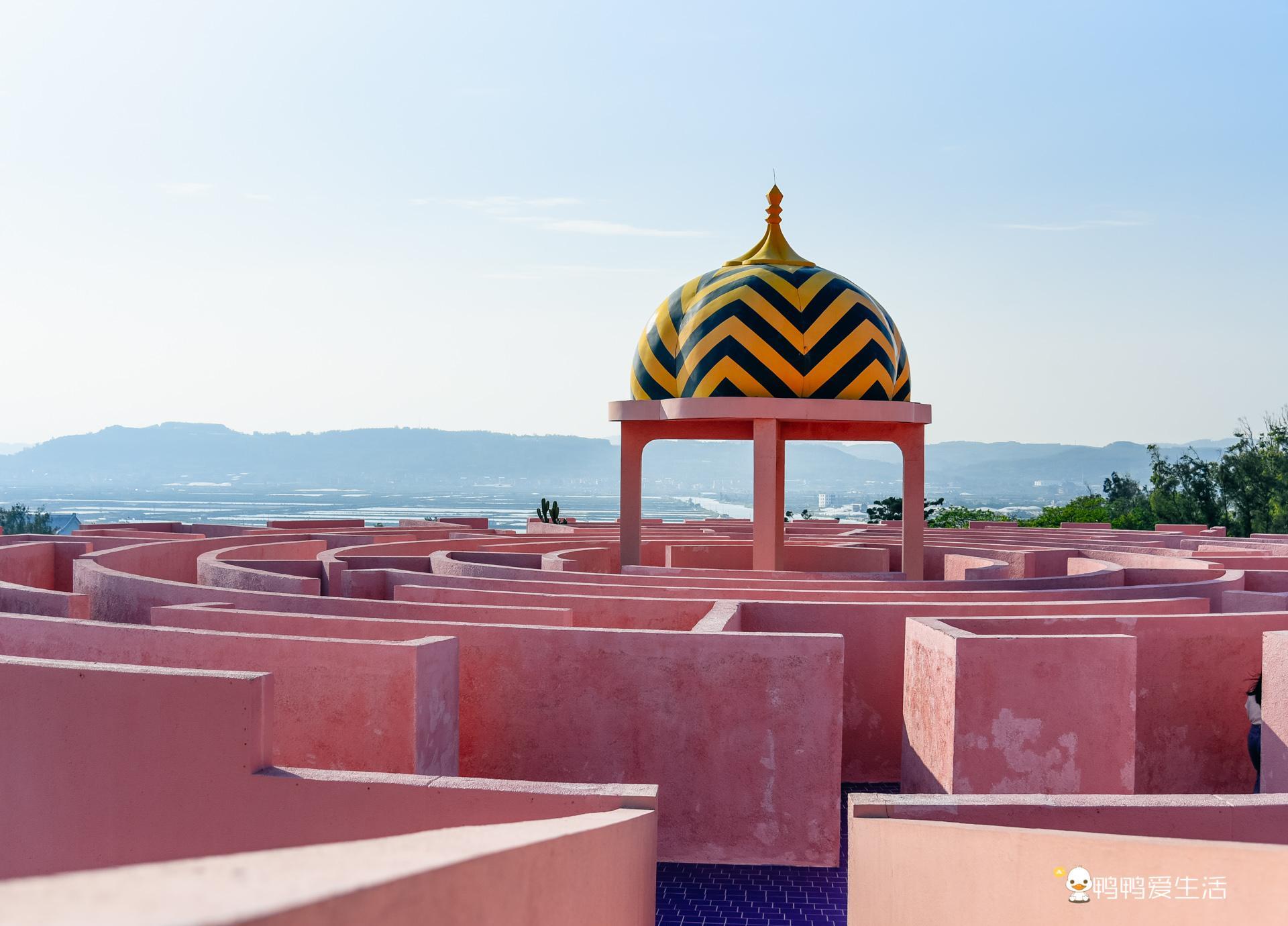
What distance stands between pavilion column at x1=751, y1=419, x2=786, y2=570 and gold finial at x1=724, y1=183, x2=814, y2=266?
3534mm

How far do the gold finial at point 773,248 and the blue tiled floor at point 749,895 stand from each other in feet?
48.3

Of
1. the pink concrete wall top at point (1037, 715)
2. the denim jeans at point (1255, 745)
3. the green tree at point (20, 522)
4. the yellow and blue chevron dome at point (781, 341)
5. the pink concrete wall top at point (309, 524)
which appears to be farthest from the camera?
the green tree at point (20, 522)

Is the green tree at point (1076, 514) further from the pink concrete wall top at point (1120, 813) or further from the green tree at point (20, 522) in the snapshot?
the green tree at point (20, 522)

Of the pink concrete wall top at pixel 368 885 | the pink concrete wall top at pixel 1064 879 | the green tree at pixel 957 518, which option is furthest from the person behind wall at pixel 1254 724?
the green tree at pixel 957 518

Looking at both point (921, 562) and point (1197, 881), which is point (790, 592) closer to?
point (921, 562)

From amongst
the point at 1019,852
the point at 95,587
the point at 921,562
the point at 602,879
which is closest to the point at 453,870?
the point at 602,879

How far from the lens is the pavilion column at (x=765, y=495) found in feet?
67.3

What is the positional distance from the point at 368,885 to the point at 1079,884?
3955mm

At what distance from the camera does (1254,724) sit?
11.8m

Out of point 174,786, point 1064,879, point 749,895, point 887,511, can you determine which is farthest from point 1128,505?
point 174,786

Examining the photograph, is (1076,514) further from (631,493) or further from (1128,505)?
(631,493)

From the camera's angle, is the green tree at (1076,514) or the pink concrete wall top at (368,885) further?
the green tree at (1076,514)

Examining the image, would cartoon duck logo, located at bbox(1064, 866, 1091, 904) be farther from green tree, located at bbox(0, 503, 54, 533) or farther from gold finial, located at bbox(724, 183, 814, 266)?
green tree, located at bbox(0, 503, 54, 533)

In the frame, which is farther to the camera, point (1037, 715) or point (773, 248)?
point (773, 248)
